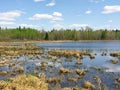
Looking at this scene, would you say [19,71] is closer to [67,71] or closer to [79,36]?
[67,71]

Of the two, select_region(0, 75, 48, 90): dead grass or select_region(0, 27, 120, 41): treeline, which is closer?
select_region(0, 75, 48, 90): dead grass

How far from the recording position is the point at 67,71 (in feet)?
96.3

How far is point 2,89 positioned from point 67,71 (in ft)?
48.9

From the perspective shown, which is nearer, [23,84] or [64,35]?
[23,84]

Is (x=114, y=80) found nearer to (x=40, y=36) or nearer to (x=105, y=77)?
(x=105, y=77)

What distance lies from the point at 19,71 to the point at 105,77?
409 inches

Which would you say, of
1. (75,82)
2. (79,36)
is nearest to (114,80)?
(75,82)

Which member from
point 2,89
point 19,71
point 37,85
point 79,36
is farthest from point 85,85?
point 79,36

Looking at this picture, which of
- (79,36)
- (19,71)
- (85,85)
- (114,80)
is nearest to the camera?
(85,85)

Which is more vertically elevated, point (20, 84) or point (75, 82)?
point (20, 84)

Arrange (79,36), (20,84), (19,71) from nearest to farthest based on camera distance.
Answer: (20,84) → (19,71) → (79,36)

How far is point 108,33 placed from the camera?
180m

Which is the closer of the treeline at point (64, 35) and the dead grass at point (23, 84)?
the dead grass at point (23, 84)

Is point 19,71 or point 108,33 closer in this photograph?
point 19,71
